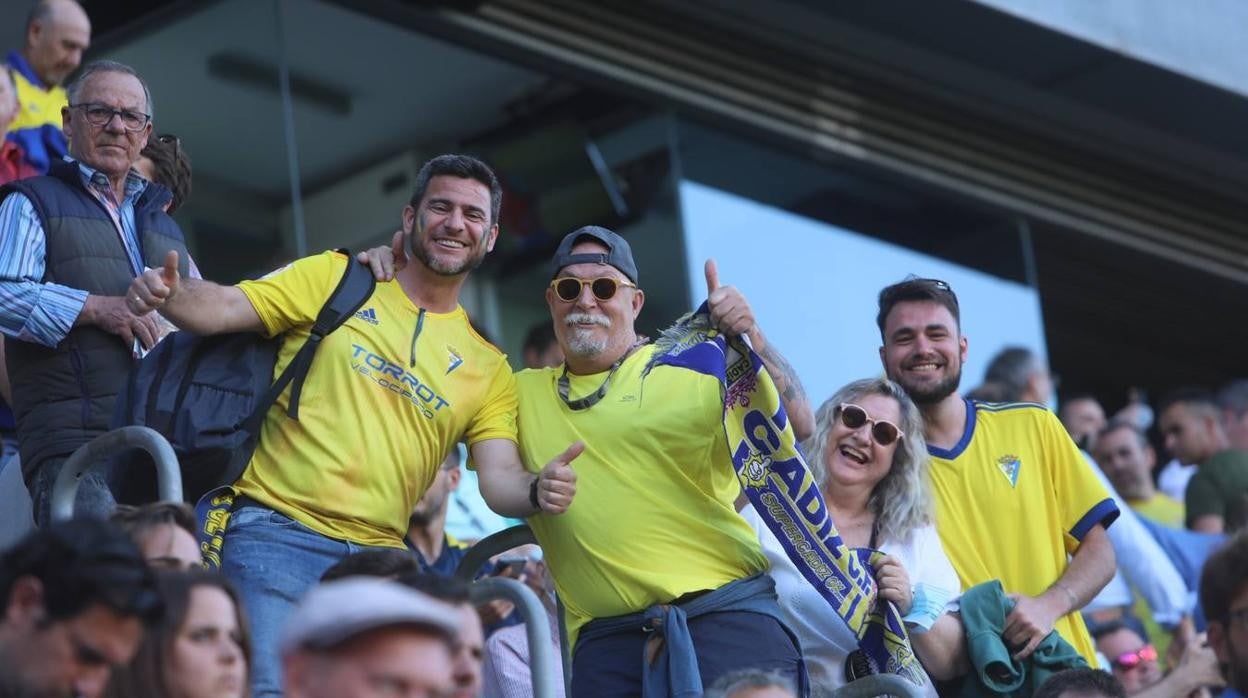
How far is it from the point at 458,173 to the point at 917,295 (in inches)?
73.8

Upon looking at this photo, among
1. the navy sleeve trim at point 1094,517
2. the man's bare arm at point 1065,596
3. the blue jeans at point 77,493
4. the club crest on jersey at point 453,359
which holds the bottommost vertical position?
the man's bare arm at point 1065,596

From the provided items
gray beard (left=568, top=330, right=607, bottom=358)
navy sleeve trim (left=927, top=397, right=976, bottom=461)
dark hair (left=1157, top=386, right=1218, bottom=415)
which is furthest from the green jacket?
dark hair (left=1157, top=386, right=1218, bottom=415)

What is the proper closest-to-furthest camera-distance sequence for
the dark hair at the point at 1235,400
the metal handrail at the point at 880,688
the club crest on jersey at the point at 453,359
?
the metal handrail at the point at 880,688, the club crest on jersey at the point at 453,359, the dark hair at the point at 1235,400

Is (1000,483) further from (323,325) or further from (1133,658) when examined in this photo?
(323,325)

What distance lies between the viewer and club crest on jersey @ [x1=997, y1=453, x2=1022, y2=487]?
701 centimetres

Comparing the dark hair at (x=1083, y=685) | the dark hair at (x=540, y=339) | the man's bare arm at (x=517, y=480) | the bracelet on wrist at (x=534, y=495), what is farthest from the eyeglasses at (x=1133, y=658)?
the bracelet on wrist at (x=534, y=495)

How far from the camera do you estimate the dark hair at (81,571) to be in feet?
12.1

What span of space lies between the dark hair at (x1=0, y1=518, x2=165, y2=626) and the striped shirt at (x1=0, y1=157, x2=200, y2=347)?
83.4 inches

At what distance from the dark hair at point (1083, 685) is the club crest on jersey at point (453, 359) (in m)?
1.97

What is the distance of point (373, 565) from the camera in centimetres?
480

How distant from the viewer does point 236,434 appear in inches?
226

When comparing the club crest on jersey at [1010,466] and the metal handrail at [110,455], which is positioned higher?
the club crest on jersey at [1010,466]

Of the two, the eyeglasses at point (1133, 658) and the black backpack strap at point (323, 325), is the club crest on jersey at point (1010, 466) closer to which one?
the eyeglasses at point (1133, 658)

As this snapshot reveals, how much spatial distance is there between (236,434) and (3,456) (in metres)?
1.40
